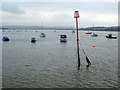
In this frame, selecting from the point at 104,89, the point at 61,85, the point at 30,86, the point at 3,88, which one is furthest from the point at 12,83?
the point at 104,89

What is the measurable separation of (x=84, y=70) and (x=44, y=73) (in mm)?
6411

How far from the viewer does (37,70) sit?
2352 centimetres

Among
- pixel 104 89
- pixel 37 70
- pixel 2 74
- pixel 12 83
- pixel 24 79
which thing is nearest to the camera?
pixel 104 89

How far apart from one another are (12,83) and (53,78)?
5.15 m

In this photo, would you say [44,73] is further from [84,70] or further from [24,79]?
[84,70]

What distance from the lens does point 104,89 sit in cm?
1652

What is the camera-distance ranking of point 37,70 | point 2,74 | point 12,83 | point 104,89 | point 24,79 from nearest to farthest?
point 104,89 < point 12,83 < point 24,79 < point 2,74 < point 37,70

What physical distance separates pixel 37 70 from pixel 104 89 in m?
10.9

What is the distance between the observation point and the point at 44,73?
22.0 metres

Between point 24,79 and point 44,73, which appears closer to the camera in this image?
point 24,79

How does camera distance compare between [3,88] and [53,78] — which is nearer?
[3,88]

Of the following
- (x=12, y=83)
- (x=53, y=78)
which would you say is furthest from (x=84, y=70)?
(x=12, y=83)

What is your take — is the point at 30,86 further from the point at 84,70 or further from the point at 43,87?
the point at 84,70

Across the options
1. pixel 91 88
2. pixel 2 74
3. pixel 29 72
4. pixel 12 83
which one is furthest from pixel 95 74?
pixel 2 74
